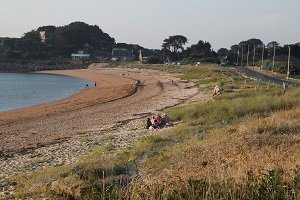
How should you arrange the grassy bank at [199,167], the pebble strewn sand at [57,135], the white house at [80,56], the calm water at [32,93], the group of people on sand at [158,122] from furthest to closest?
1. the white house at [80,56]
2. the calm water at [32,93]
3. the group of people on sand at [158,122]
4. the pebble strewn sand at [57,135]
5. the grassy bank at [199,167]

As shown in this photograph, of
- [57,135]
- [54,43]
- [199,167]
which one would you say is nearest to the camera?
[199,167]

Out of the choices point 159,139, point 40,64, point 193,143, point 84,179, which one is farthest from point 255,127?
point 40,64

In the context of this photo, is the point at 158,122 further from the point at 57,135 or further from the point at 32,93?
the point at 32,93

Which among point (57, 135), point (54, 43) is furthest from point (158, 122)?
point (54, 43)

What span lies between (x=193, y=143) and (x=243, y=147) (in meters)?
2.89

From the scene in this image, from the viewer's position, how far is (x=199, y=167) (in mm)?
9531

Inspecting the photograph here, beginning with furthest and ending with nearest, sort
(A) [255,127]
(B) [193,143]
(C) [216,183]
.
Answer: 1. (A) [255,127]
2. (B) [193,143]
3. (C) [216,183]

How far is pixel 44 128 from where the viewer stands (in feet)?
86.8

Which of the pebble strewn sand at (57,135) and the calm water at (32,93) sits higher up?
the pebble strewn sand at (57,135)

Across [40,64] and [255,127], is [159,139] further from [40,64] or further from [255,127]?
[40,64]

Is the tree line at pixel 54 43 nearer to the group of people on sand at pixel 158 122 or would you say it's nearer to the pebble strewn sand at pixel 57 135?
the pebble strewn sand at pixel 57 135

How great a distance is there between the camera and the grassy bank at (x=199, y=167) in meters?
6.79

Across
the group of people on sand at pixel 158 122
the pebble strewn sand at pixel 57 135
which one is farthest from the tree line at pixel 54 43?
the group of people on sand at pixel 158 122

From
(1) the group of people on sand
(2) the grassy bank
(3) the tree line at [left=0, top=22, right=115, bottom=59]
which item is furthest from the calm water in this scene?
(3) the tree line at [left=0, top=22, right=115, bottom=59]
